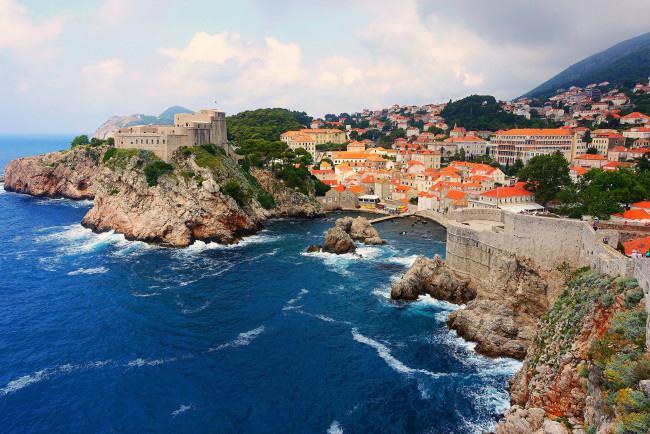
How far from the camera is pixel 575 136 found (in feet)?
282

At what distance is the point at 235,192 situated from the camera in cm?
5500

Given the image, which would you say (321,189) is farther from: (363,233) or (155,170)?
(155,170)

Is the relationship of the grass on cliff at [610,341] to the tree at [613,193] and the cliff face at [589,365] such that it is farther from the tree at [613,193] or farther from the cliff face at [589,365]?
the tree at [613,193]

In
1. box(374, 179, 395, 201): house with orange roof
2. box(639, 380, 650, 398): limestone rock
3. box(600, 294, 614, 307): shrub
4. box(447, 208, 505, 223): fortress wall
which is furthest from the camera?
box(374, 179, 395, 201): house with orange roof

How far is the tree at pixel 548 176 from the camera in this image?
4575cm

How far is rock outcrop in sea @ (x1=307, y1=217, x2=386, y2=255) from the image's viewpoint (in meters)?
43.9

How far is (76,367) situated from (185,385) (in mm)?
6938

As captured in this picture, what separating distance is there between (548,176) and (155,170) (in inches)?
1888

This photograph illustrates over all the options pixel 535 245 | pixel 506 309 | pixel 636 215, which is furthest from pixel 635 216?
pixel 506 309

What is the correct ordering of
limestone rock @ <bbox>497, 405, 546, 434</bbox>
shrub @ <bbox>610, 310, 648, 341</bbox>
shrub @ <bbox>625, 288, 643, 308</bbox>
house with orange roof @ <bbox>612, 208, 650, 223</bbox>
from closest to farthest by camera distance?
shrub @ <bbox>610, 310, 648, 341</bbox> → shrub @ <bbox>625, 288, 643, 308</bbox> → limestone rock @ <bbox>497, 405, 546, 434</bbox> → house with orange roof @ <bbox>612, 208, 650, 223</bbox>

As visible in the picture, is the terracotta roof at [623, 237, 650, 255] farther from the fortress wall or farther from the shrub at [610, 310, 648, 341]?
the fortress wall

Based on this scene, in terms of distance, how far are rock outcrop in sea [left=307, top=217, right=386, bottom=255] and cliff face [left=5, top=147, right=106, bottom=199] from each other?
5058 centimetres

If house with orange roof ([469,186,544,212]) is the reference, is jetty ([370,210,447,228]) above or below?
below

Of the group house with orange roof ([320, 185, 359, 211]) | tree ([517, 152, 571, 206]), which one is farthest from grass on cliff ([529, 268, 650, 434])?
house with orange roof ([320, 185, 359, 211])
